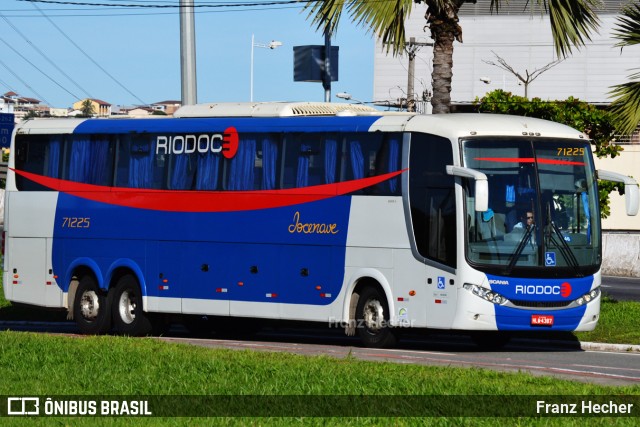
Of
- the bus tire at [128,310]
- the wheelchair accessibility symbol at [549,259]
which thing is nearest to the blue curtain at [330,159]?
the wheelchair accessibility symbol at [549,259]

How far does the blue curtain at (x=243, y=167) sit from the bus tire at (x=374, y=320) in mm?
2814

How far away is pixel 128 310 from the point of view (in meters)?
24.5

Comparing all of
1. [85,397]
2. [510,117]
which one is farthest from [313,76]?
[85,397]

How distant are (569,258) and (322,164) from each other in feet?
13.5

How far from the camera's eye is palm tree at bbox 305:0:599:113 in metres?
23.8

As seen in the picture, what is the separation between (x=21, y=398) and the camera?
43.5ft

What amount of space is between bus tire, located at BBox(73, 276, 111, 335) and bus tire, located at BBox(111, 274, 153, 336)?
0.61 feet

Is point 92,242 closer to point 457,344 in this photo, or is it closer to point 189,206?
point 189,206

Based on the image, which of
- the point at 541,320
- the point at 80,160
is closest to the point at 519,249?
the point at 541,320

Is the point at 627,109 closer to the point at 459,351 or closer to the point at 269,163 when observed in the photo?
the point at 459,351

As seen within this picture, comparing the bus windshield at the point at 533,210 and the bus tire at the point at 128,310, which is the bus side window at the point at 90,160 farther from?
the bus windshield at the point at 533,210

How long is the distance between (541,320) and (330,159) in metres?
4.15

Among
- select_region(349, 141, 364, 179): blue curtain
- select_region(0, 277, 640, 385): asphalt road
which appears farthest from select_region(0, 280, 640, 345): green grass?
select_region(349, 141, 364, 179): blue curtain

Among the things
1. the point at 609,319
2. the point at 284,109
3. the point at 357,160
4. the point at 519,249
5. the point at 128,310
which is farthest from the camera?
the point at 128,310
